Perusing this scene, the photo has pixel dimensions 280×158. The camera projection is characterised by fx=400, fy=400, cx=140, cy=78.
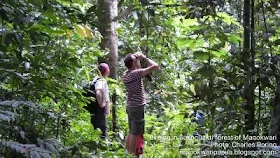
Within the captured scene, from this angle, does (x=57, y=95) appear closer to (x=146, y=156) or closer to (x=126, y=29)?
(x=146, y=156)

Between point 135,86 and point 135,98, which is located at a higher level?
point 135,86

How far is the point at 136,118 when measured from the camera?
15.3ft

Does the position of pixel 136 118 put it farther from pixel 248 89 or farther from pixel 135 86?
pixel 248 89

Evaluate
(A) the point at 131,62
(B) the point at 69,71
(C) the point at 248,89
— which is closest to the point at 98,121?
(A) the point at 131,62

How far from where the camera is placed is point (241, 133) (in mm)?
2598

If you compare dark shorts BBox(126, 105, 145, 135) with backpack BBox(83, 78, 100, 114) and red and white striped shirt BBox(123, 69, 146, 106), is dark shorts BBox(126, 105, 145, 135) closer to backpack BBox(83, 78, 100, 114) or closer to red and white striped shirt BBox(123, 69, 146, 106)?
red and white striped shirt BBox(123, 69, 146, 106)

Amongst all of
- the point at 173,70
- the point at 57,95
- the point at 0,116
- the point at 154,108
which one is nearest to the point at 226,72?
the point at 57,95

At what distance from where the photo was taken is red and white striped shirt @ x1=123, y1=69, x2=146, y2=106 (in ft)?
14.9

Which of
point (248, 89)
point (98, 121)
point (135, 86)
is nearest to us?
point (248, 89)

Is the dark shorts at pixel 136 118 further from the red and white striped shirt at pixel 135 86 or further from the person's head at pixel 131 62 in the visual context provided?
the person's head at pixel 131 62

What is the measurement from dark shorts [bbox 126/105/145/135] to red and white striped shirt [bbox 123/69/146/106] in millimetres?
57

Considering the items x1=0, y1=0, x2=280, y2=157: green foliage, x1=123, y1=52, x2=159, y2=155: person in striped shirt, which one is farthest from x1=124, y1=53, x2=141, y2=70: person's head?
x1=0, y1=0, x2=280, y2=157: green foliage

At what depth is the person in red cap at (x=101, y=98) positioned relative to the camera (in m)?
4.57

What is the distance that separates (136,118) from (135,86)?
0.38m
